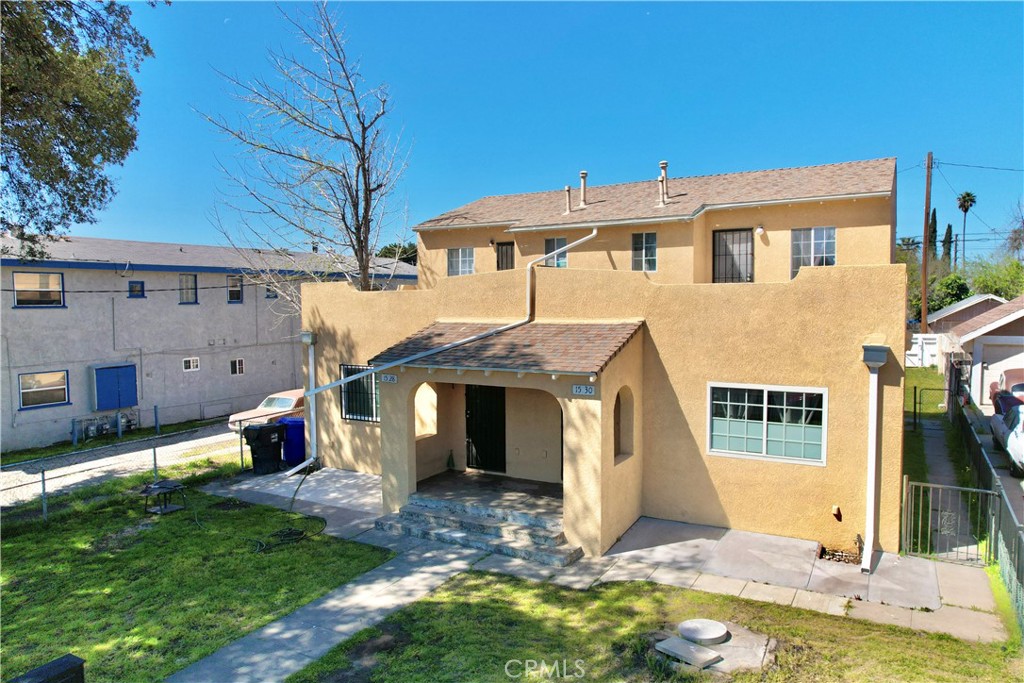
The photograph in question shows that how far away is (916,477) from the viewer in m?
13.5

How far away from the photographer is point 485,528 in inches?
420

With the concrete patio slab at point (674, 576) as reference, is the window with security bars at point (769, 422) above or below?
above

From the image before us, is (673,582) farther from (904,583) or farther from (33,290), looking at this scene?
(33,290)

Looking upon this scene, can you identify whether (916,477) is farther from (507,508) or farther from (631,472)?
(507,508)

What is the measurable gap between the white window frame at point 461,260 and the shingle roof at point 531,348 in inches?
348

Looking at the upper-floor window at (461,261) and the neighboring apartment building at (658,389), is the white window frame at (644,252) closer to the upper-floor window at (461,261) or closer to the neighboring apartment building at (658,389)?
the neighboring apartment building at (658,389)

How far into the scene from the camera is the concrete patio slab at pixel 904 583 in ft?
26.9

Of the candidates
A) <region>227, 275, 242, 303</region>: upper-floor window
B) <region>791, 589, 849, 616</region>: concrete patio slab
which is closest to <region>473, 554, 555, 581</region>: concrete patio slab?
<region>791, 589, 849, 616</region>: concrete patio slab

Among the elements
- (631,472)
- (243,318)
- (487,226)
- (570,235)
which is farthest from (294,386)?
(631,472)

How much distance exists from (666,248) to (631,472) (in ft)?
25.8

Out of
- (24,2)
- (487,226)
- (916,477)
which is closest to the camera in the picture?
(24,2)

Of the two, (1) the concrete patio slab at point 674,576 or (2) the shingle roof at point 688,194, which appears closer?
(1) the concrete patio slab at point 674,576

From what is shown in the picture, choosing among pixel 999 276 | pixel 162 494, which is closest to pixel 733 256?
pixel 162 494

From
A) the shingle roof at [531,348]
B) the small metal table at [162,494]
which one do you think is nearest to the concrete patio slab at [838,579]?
the shingle roof at [531,348]
